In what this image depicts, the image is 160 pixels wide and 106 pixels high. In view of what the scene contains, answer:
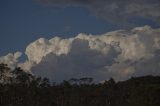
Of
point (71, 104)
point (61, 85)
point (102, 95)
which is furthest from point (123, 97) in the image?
point (61, 85)

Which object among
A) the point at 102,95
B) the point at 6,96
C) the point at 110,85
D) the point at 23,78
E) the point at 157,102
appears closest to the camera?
the point at 157,102

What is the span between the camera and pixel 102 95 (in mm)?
135000

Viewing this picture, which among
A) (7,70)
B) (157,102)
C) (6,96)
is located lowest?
(157,102)

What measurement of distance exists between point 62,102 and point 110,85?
24539mm

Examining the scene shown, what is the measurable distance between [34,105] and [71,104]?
11.9m

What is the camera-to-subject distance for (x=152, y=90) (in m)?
91.9

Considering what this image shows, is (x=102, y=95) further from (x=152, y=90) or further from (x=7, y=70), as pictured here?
(x=152, y=90)

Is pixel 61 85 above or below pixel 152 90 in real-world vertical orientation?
above

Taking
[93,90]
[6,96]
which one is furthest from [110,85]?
[6,96]

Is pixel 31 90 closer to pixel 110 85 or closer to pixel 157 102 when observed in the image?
pixel 110 85

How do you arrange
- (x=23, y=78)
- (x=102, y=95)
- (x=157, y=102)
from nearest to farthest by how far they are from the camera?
(x=157, y=102) → (x=23, y=78) → (x=102, y=95)

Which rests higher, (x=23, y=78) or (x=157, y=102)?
(x=23, y=78)

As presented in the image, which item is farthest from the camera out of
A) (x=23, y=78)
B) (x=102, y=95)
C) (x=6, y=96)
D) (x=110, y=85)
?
(x=110, y=85)

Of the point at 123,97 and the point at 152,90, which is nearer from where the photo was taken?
the point at 152,90
